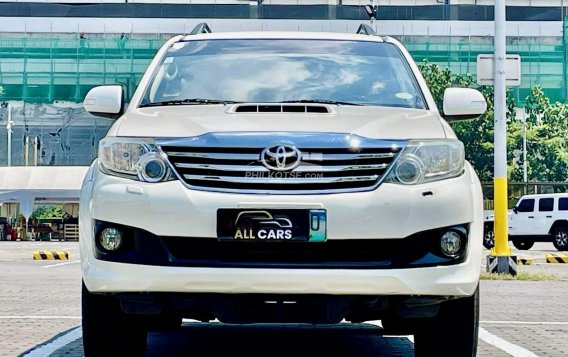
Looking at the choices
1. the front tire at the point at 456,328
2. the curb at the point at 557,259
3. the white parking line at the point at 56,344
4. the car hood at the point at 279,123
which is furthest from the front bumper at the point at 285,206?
the curb at the point at 557,259

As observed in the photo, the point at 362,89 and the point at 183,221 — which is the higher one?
the point at 362,89

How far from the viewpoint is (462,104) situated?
5703 mm

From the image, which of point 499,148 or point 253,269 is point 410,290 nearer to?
point 253,269

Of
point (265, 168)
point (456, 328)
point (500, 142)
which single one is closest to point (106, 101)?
point (265, 168)

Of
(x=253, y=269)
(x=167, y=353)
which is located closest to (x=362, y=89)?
(x=253, y=269)

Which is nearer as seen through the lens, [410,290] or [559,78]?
[410,290]

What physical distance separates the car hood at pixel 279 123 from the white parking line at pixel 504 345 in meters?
1.97

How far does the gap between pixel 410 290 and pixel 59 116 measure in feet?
205

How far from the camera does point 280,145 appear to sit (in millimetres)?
4660

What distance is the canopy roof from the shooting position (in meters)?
39.2

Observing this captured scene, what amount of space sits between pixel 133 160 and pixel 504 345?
3.23 metres

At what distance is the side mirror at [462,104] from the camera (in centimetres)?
571

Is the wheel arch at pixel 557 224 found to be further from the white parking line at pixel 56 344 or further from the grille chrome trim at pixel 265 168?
the grille chrome trim at pixel 265 168

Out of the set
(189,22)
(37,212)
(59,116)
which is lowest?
(37,212)
